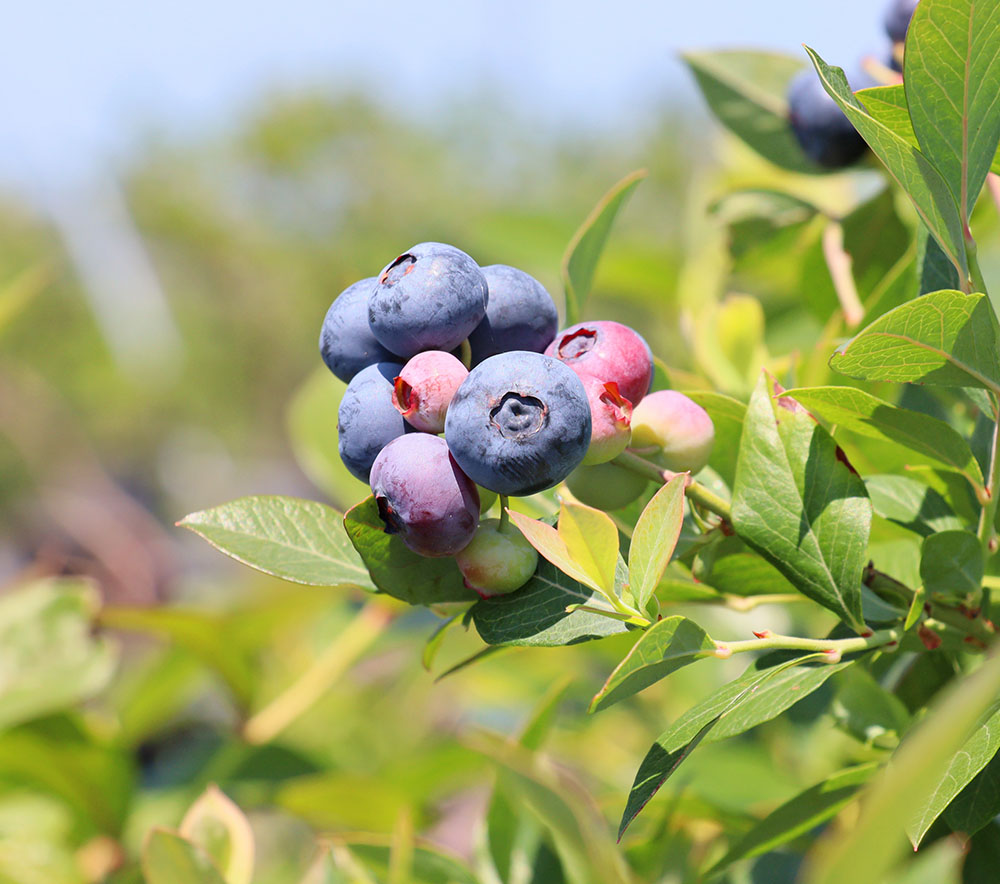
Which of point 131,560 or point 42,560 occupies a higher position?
point 42,560

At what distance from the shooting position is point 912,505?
1.88 ft

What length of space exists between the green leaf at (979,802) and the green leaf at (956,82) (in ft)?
1.01

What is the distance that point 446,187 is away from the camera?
21641mm

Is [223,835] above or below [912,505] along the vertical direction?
below

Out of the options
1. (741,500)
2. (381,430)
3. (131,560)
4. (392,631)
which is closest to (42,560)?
(131,560)

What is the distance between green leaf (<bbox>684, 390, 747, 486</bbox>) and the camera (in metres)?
0.56

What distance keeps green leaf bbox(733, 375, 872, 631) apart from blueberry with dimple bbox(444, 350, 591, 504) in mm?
113

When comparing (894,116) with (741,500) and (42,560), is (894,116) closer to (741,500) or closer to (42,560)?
(741,500)

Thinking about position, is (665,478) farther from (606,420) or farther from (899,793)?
(899,793)

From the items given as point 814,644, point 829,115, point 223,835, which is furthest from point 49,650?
point 829,115

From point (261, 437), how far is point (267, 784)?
19.2 m

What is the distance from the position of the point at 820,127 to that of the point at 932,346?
1.35 ft

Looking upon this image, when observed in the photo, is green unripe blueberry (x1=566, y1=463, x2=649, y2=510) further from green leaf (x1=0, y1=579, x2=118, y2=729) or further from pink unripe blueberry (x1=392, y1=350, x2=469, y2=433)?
green leaf (x1=0, y1=579, x2=118, y2=729)

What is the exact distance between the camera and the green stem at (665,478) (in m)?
0.49
